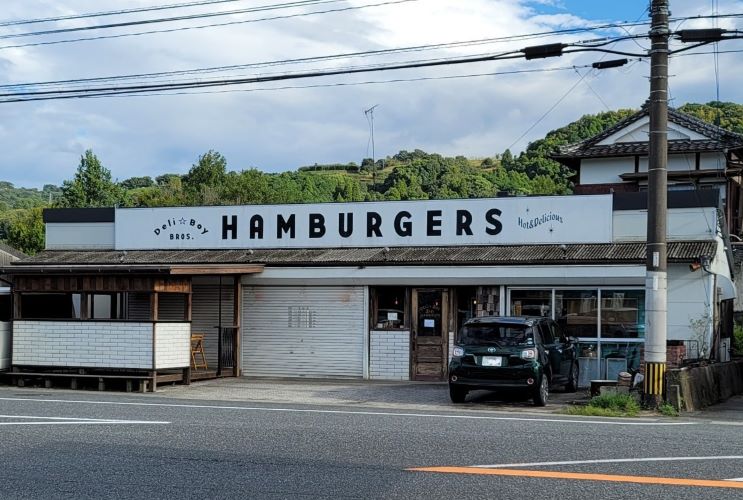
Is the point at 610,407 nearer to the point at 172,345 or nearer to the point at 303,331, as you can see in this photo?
the point at 303,331

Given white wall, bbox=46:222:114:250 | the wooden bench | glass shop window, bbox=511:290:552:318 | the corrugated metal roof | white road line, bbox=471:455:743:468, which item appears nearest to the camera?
white road line, bbox=471:455:743:468

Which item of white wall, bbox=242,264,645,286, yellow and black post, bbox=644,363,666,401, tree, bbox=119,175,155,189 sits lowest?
yellow and black post, bbox=644,363,666,401

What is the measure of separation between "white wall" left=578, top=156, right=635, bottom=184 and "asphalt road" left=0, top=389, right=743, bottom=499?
21.7 metres

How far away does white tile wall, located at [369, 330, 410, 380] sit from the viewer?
23094 mm

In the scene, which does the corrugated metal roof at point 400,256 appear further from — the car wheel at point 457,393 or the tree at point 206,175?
the tree at point 206,175

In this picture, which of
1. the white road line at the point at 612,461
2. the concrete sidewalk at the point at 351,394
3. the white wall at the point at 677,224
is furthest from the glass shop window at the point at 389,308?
the white road line at the point at 612,461

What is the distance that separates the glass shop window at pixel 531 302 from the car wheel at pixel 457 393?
15.5ft

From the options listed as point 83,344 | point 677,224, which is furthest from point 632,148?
point 83,344

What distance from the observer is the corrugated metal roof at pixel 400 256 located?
21.3 metres

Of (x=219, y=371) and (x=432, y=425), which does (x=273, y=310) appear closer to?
(x=219, y=371)

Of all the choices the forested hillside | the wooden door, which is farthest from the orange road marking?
the forested hillside

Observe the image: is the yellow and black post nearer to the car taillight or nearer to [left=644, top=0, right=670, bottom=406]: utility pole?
[left=644, top=0, right=670, bottom=406]: utility pole

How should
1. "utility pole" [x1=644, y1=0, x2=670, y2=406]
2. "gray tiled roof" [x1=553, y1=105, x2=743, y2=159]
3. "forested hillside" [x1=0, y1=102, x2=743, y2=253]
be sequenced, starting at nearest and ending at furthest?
"utility pole" [x1=644, y1=0, x2=670, y2=406] < "gray tiled roof" [x1=553, y1=105, x2=743, y2=159] < "forested hillside" [x1=0, y1=102, x2=743, y2=253]

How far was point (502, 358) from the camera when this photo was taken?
678 inches
